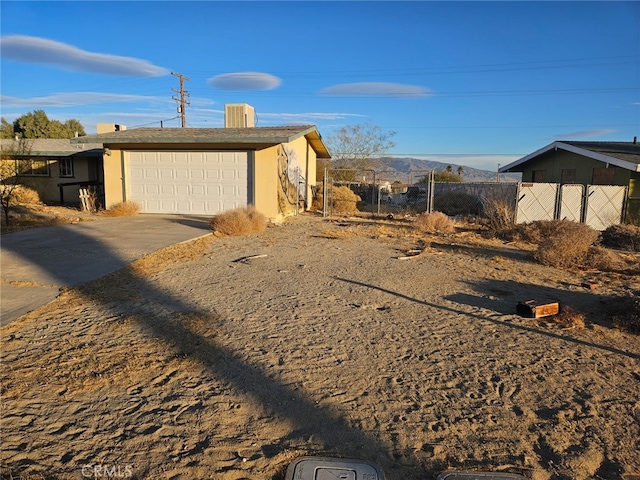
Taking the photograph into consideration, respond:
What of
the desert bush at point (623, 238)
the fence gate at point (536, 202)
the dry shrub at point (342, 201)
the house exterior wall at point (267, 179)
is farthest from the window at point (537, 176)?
the house exterior wall at point (267, 179)

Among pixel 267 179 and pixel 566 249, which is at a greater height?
pixel 267 179

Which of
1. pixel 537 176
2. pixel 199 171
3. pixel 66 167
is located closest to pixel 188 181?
pixel 199 171

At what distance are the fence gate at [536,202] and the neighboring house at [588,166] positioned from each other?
11.6ft

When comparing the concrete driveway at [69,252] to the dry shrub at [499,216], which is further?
the dry shrub at [499,216]

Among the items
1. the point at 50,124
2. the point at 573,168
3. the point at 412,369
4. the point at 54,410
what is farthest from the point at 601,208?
the point at 50,124

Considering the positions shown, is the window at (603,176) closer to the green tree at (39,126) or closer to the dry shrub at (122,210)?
the dry shrub at (122,210)

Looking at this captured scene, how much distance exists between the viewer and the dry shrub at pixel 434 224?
15.8 meters

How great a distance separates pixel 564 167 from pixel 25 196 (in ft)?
92.3

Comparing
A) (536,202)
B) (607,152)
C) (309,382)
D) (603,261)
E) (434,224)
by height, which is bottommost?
(309,382)

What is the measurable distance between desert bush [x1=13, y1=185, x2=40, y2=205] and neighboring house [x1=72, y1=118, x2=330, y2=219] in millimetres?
5767

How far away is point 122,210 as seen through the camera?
1738 cm

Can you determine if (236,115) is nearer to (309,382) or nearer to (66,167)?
(66,167)

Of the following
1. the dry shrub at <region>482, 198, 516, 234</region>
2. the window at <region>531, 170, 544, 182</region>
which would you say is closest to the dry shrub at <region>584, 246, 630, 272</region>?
the dry shrub at <region>482, 198, 516, 234</region>

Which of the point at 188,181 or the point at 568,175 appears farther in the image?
the point at 568,175
